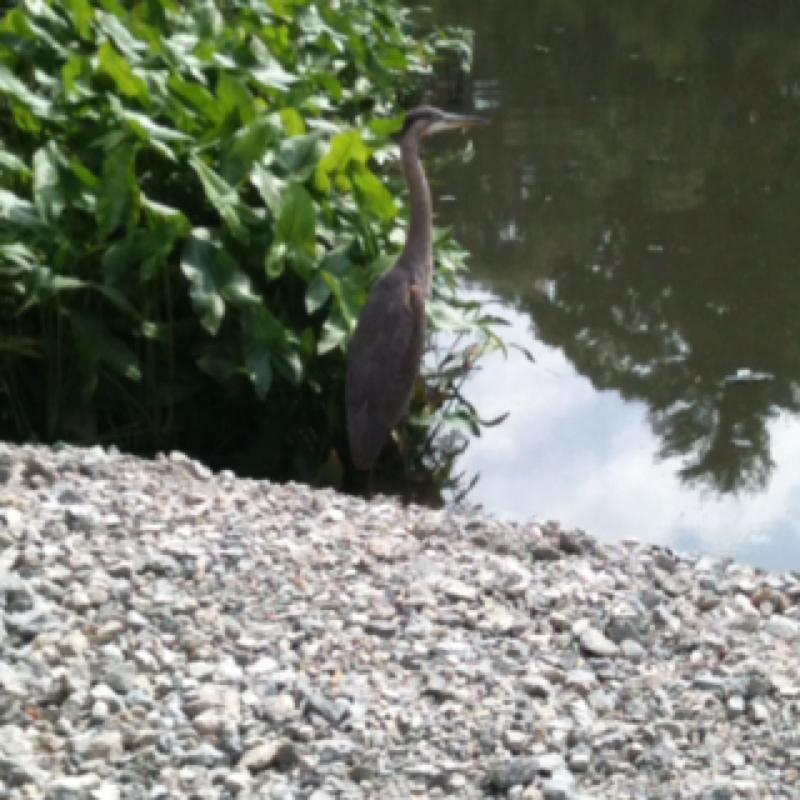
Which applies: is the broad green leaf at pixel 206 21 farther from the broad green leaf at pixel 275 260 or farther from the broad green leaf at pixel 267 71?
the broad green leaf at pixel 275 260

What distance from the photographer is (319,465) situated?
5816mm

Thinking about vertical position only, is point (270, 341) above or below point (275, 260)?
below

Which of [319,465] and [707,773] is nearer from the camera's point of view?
[707,773]

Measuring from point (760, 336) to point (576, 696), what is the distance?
4.61 m

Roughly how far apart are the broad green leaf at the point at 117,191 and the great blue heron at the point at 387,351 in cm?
96

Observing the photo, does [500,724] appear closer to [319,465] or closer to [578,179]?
[319,465]

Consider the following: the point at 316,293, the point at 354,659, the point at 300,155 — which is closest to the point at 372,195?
the point at 300,155

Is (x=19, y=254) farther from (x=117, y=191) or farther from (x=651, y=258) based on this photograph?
(x=651, y=258)

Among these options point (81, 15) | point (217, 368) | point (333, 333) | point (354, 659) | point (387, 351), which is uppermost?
point (81, 15)

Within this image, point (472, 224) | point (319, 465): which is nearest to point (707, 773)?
point (319, 465)

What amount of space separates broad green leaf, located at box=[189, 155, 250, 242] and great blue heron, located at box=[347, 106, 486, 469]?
559 millimetres

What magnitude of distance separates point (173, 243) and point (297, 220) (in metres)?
0.46

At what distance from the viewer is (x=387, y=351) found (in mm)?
5305

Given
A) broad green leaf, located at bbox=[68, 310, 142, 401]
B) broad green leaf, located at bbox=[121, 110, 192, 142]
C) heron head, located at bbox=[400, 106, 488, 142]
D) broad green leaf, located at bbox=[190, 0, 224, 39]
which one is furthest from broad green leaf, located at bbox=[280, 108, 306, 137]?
broad green leaf, located at bbox=[68, 310, 142, 401]
